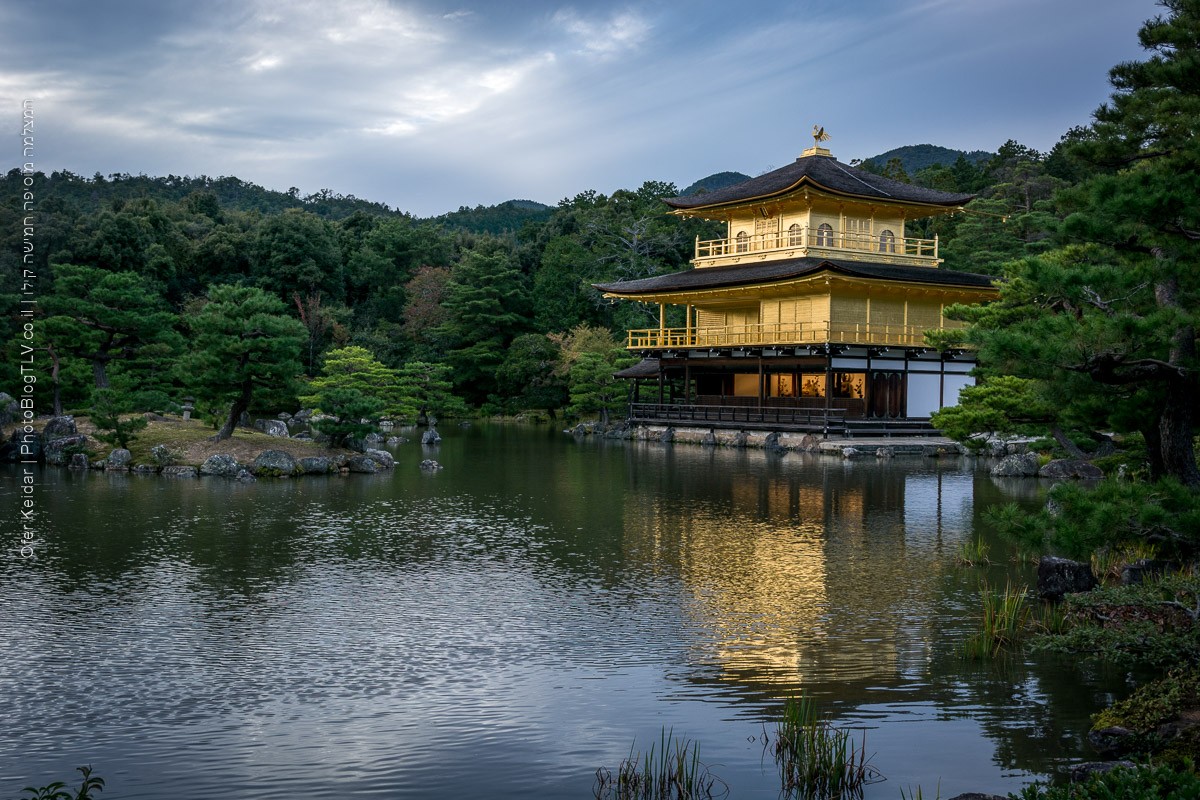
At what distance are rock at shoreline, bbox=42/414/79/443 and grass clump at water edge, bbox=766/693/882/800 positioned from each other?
936 inches

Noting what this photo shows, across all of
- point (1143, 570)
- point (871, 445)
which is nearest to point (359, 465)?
point (871, 445)

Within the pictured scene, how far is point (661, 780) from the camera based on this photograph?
6824 mm

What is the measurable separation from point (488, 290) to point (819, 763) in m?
47.6

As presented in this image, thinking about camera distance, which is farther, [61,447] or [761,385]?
[761,385]

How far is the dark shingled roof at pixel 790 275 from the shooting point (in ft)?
114

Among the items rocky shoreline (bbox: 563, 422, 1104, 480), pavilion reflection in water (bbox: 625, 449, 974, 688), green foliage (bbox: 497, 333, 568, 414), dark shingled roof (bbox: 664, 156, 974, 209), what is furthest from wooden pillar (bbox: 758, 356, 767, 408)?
green foliage (bbox: 497, 333, 568, 414)

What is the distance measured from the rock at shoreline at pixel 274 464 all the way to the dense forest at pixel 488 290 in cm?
172

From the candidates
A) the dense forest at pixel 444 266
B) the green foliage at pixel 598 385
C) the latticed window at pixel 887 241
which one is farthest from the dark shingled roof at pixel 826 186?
the green foliage at pixel 598 385

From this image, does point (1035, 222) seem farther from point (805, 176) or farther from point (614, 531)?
point (614, 531)

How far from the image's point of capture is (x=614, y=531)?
55.6 ft

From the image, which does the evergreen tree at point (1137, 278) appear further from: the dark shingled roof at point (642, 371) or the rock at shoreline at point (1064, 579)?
the dark shingled roof at point (642, 371)

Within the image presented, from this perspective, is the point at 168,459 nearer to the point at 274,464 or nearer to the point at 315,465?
the point at 274,464

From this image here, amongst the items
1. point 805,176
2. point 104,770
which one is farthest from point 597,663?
point 805,176

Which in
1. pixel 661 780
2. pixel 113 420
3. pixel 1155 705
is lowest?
pixel 661 780
